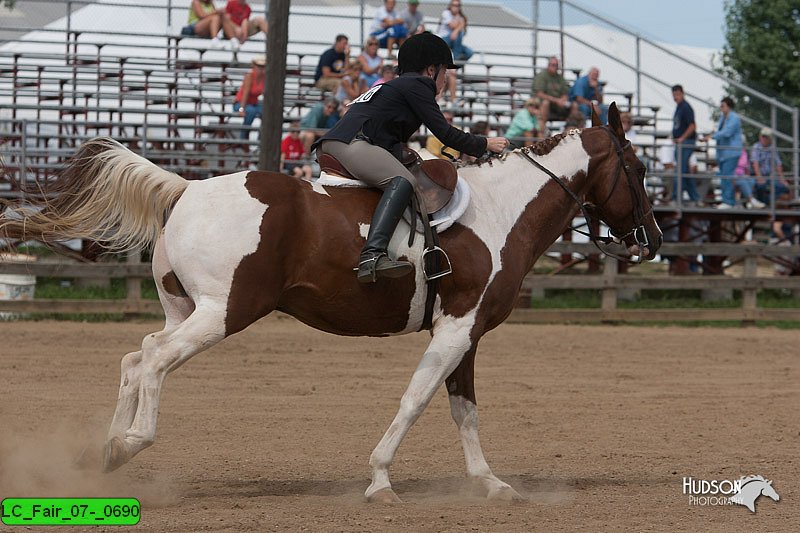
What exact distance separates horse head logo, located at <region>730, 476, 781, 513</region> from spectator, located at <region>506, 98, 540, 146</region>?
12.0 metres

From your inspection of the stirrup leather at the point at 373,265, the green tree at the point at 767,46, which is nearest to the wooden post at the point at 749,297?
the stirrup leather at the point at 373,265

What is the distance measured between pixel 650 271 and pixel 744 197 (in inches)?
195

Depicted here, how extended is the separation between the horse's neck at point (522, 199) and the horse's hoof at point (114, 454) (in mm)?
2367

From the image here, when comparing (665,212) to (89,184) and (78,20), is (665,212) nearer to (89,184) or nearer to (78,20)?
(78,20)

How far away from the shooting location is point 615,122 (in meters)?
7.12

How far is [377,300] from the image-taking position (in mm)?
6348

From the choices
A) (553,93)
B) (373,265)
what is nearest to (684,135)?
(553,93)

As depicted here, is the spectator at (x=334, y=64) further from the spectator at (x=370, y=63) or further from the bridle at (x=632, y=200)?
the bridle at (x=632, y=200)

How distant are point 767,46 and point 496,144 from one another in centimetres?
2753

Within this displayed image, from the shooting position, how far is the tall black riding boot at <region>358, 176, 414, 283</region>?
607cm

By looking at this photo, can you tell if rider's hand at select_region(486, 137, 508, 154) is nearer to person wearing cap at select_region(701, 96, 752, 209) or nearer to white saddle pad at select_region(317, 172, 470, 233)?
Result: white saddle pad at select_region(317, 172, 470, 233)

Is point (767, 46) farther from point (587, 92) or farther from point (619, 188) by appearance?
point (619, 188)

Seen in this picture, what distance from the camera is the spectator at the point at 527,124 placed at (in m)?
18.2

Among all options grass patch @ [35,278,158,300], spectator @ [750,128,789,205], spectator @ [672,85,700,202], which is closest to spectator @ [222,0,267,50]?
grass patch @ [35,278,158,300]
